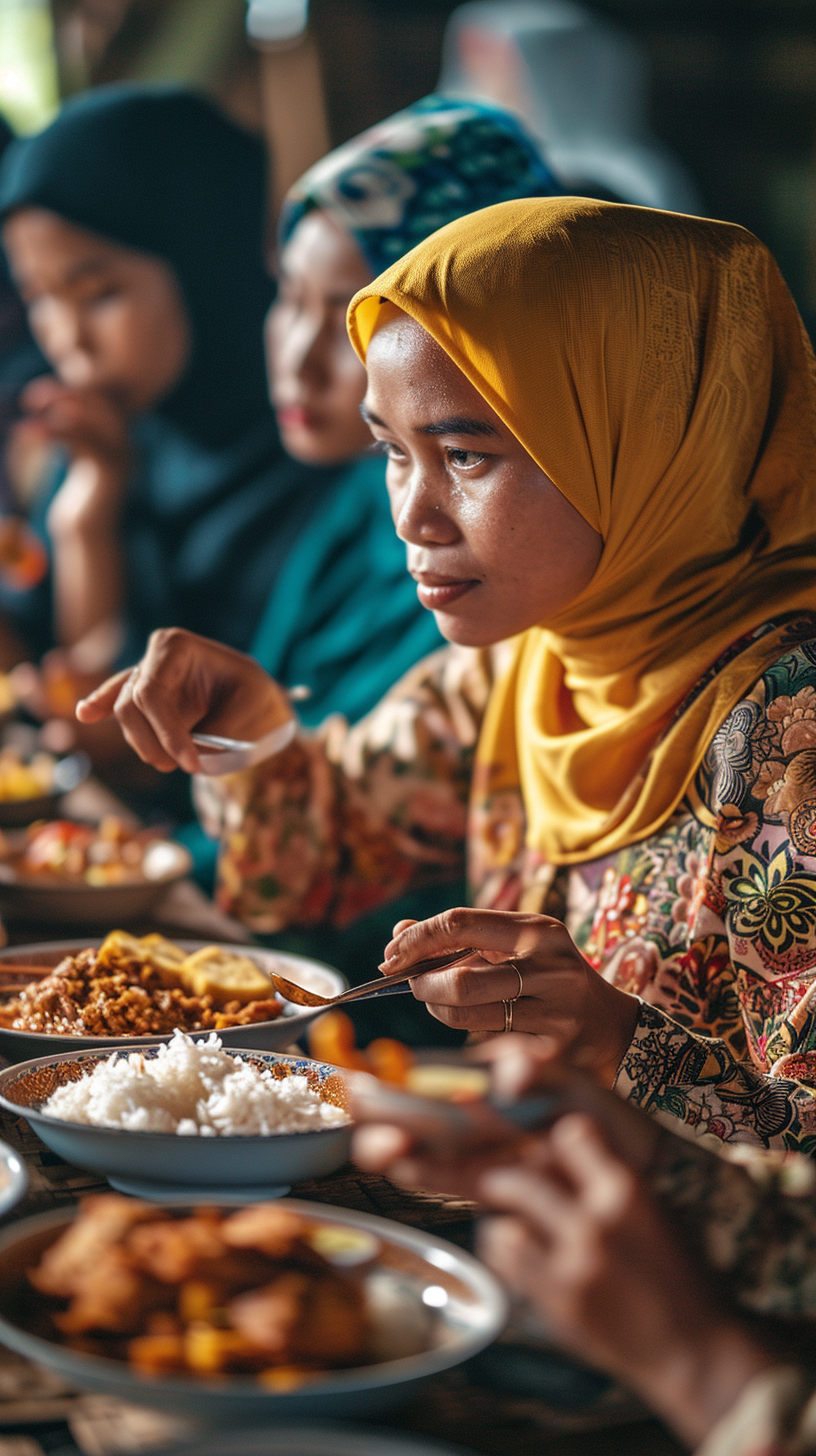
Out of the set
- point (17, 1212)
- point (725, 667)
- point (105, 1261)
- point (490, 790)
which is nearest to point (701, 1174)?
point (105, 1261)

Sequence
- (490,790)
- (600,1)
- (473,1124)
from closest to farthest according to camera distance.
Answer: (473,1124)
(490,790)
(600,1)

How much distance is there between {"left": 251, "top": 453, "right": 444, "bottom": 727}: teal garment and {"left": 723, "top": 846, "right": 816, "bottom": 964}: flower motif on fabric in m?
1.13

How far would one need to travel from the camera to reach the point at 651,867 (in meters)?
1.04

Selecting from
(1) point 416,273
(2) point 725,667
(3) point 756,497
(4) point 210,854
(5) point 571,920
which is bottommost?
(4) point 210,854

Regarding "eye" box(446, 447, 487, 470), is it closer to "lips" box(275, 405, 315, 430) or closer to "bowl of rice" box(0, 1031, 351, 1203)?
"bowl of rice" box(0, 1031, 351, 1203)


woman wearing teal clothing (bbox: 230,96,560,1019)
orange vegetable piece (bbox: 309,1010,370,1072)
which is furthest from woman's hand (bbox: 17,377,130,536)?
orange vegetable piece (bbox: 309,1010,370,1072)

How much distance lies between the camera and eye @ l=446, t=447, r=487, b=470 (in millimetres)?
981

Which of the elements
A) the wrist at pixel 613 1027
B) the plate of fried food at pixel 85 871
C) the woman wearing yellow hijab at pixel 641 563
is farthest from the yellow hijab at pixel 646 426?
the plate of fried food at pixel 85 871

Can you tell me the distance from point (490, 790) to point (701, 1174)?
79 cm

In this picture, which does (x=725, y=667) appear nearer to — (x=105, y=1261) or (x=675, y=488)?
(x=675, y=488)

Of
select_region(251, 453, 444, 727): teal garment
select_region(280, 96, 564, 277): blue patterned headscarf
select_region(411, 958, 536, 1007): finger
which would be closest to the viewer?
select_region(411, 958, 536, 1007): finger

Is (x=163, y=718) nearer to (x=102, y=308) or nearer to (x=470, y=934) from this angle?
(x=470, y=934)

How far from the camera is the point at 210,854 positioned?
2.26 m

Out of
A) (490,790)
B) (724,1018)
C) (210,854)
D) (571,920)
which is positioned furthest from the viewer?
(210,854)
